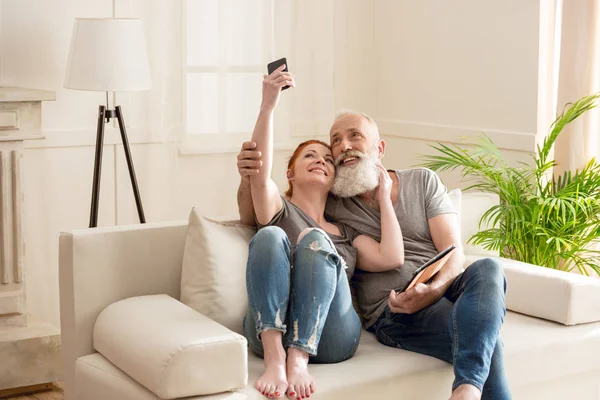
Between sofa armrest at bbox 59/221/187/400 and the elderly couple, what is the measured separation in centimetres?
30

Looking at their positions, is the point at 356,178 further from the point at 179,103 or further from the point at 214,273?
the point at 179,103

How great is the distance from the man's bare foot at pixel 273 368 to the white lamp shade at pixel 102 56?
1.76 m

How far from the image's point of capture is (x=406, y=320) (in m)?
→ 2.78

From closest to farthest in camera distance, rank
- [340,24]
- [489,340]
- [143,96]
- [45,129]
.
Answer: [489,340], [45,129], [143,96], [340,24]

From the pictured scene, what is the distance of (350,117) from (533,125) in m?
1.51

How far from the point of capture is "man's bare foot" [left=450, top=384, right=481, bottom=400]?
2.44 m

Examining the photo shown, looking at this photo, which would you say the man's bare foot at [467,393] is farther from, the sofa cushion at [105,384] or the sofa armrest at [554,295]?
the sofa armrest at [554,295]

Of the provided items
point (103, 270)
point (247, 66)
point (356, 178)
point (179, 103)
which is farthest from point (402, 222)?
point (247, 66)

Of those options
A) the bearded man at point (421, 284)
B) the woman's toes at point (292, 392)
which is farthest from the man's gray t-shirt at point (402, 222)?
the woman's toes at point (292, 392)

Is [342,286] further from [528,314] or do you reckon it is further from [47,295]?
[47,295]

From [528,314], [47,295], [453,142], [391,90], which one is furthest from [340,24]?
[528,314]

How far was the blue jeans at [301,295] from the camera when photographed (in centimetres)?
248

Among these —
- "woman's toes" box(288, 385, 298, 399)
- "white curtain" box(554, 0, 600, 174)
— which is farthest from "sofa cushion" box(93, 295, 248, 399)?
"white curtain" box(554, 0, 600, 174)

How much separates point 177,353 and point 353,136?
1095 mm
